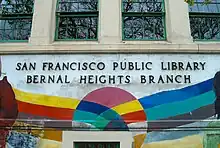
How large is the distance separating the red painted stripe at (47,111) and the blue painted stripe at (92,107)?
272 millimetres

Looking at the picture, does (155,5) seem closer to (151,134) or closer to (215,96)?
(215,96)

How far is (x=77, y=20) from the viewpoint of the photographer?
1074 cm

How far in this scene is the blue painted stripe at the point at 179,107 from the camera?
9.38m

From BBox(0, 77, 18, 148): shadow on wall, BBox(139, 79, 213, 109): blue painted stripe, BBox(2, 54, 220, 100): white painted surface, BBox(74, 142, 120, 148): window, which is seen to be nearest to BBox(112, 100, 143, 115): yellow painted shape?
BBox(139, 79, 213, 109): blue painted stripe

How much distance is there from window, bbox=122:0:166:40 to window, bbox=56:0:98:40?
891mm

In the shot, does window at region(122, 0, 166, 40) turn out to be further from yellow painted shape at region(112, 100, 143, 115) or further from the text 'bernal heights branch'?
yellow painted shape at region(112, 100, 143, 115)

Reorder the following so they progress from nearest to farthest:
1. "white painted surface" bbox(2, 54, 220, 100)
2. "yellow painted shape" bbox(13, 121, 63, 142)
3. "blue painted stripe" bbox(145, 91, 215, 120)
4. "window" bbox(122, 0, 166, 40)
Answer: "yellow painted shape" bbox(13, 121, 63, 142) → "blue painted stripe" bbox(145, 91, 215, 120) → "white painted surface" bbox(2, 54, 220, 100) → "window" bbox(122, 0, 166, 40)

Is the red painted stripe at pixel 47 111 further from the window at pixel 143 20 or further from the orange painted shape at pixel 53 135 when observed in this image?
the window at pixel 143 20

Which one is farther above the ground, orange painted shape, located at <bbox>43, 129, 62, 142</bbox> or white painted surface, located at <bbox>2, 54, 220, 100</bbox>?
white painted surface, located at <bbox>2, 54, 220, 100</bbox>

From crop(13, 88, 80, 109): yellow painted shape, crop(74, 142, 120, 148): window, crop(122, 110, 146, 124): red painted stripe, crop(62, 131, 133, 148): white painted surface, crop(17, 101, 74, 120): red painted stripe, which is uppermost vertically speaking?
crop(13, 88, 80, 109): yellow painted shape

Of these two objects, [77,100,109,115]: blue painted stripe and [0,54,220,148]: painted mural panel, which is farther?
[77,100,109,115]: blue painted stripe

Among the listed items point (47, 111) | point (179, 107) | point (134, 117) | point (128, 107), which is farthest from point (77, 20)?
point (179, 107)

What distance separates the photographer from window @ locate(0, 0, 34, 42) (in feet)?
35.0

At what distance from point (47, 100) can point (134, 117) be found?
7.43ft
